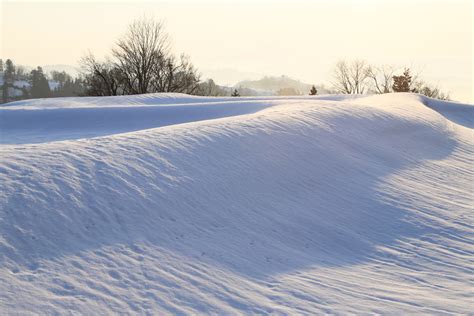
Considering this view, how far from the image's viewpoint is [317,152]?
9.69 meters

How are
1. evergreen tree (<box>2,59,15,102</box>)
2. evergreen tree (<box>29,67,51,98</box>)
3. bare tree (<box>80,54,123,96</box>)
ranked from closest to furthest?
bare tree (<box>80,54,123,96</box>) < evergreen tree (<box>29,67,51,98</box>) < evergreen tree (<box>2,59,15,102</box>)

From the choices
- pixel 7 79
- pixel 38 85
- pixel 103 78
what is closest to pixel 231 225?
pixel 103 78

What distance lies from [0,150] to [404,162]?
840 cm

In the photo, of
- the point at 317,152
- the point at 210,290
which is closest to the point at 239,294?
the point at 210,290

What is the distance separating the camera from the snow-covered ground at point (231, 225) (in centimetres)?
479

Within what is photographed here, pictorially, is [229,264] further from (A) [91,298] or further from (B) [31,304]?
(B) [31,304]

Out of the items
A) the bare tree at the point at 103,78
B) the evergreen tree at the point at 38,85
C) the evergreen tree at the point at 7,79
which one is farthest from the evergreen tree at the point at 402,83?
the evergreen tree at the point at 7,79

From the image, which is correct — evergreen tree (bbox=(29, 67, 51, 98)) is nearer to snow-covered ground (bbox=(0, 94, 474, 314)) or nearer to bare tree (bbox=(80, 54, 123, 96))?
bare tree (bbox=(80, 54, 123, 96))

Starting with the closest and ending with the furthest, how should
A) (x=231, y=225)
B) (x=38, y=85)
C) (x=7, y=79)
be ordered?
(x=231, y=225), (x=38, y=85), (x=7, y=79)

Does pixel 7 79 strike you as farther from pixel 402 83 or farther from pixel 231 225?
pixel 231 225

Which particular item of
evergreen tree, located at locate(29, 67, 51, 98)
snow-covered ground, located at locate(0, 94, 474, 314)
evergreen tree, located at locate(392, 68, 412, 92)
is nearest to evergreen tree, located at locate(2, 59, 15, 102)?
evergreen tree, located at locate(29, 67, 51, 98)

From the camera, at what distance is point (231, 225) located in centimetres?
649

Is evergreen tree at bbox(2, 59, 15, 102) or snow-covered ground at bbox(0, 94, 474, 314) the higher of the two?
evergreen tree at bbox(2, 59, 15, 102)

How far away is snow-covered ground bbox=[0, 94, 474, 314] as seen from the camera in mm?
4789
